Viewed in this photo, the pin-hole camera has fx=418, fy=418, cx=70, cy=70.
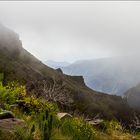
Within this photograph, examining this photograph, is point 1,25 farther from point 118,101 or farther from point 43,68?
point 118,101

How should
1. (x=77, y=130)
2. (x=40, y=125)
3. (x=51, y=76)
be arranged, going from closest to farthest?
(x=40, y=125) → (x=77, y=130) → (x=51, y=76)

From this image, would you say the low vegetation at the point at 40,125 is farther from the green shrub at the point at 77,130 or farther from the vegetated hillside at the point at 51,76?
the vegetated hillside at the point at 51,76

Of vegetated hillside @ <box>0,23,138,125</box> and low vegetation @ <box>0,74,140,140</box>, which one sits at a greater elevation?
vegetated hillside @ <box>0,23,138,125</box>

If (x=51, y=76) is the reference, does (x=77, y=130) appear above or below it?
below

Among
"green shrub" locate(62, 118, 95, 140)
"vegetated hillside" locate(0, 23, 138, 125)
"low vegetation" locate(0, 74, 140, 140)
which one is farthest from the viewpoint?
"vegetated hillside" locate(0, 23, 138, 125)

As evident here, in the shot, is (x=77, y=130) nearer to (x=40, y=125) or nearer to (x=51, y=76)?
(x=40, y=125)

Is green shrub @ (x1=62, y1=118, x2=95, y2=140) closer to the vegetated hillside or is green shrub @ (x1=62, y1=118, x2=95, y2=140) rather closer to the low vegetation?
the low vegetation

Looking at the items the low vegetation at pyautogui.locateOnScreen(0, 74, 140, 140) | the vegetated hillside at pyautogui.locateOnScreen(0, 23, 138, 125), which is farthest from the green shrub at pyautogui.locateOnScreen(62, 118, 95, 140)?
the vegetated hillside at pyautogui.locateOnScreen(0, 23, 138, 125)

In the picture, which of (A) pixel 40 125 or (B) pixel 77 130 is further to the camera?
(B) pixel 77 130

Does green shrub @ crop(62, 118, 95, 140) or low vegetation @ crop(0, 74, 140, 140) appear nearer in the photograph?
low vegetation @ crop(0, 74, 140, 140)

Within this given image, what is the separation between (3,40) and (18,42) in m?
8.79

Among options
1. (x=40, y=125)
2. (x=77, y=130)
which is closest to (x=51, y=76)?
(x=77, y=130)

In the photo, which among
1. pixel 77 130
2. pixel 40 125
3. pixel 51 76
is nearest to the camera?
pixel 40 125

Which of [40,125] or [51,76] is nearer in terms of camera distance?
[40,125]
